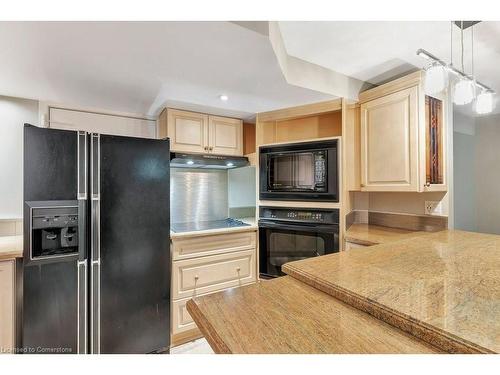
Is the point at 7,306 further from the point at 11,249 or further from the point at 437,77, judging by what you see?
the point at 437,77

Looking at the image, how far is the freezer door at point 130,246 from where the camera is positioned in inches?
62.9

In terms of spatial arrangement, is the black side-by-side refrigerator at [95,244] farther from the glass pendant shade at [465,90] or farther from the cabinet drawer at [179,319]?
the glass pendant shade at [465,90]

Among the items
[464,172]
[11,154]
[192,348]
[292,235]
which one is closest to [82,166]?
[11,154]

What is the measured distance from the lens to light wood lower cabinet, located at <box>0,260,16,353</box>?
1454 mm

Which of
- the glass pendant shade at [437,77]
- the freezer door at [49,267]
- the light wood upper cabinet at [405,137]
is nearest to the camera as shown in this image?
the glass pendant shade at [437,77]

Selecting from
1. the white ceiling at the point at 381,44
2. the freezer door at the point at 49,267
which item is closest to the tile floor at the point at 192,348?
the freezer door at the point at 49,267

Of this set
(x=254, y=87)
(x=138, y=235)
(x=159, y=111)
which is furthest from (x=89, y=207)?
(x=254, y=87)

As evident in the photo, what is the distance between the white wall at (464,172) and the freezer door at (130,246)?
336cm

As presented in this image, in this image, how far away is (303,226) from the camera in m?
2.13

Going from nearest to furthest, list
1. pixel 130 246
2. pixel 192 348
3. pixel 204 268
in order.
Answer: pixel 130 246 < pixel 192 348 < pixel 204 268

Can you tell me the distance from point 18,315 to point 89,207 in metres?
0.76

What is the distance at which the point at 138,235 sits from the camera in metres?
1.72

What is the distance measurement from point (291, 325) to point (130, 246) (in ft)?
4.67
